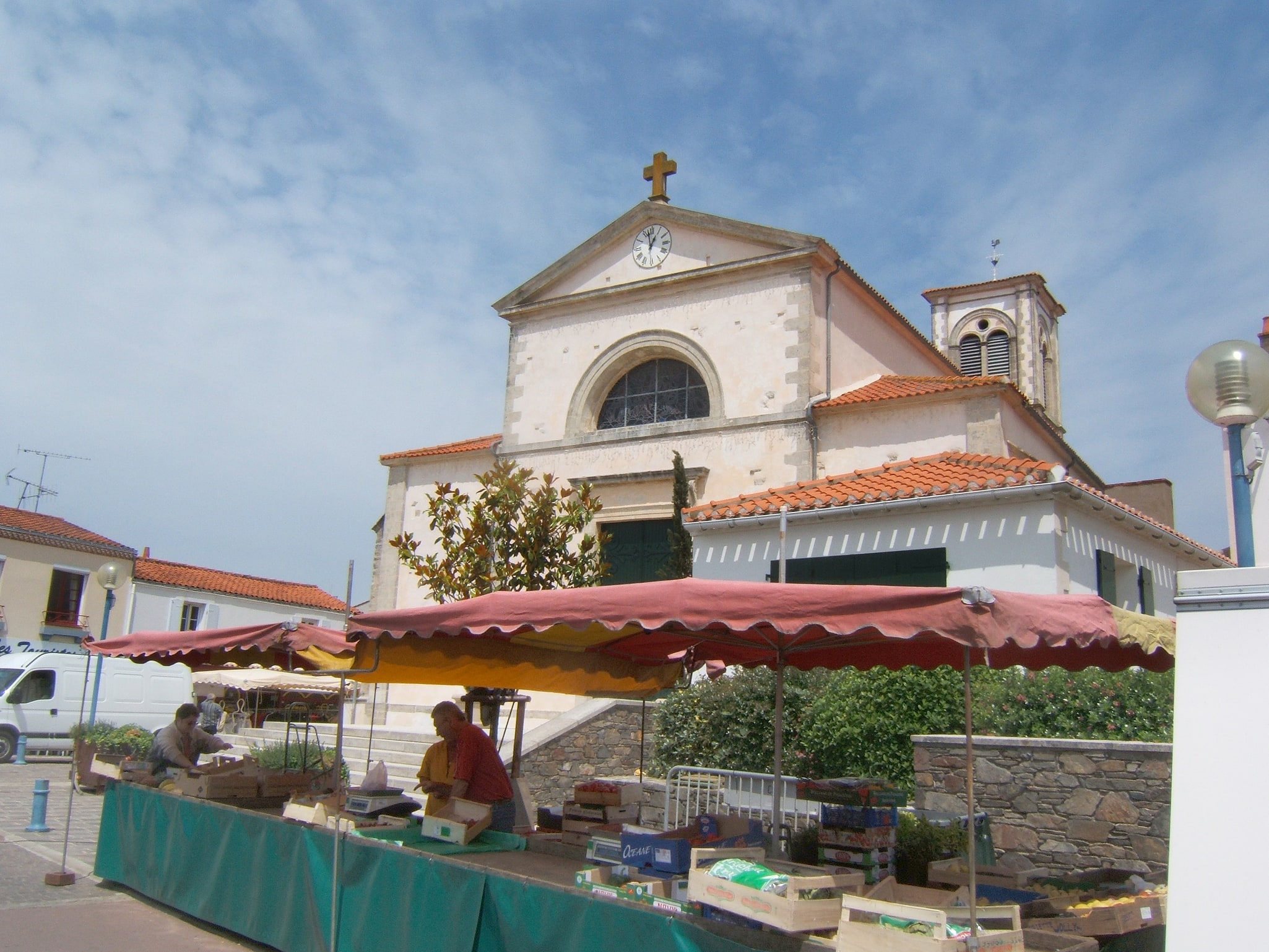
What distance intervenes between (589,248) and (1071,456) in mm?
10456

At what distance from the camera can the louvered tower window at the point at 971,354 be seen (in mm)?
34844

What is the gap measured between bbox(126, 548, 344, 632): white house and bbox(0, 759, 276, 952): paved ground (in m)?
23.7

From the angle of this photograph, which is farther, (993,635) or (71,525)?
(71,525)

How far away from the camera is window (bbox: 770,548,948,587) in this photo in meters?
13.1

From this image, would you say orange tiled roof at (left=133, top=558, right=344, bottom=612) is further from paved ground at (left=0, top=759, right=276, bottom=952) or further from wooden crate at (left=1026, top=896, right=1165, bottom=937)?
wooden crate at (left=1026, top=896, right=1165, bottom=937)

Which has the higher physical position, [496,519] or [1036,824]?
[496,519]

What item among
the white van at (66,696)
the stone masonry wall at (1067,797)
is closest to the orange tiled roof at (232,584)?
the white van at (66,696)

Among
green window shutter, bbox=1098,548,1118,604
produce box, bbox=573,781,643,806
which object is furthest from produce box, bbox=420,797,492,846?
green window shutter, bbox=1098,548,1118,604

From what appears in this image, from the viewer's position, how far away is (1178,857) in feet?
11.4

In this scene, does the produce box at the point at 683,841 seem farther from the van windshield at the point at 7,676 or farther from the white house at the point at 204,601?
the white house at the point at 204,601

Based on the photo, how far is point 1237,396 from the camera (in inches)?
163

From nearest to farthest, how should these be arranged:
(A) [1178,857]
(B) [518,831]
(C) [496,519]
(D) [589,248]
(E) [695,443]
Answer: (A) [1178,857] → (B) [518,831] → (C) [496,519] → (E) [695,443] → (D) [589,248]

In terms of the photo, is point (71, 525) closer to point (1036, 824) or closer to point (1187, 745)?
point (1036, 824)

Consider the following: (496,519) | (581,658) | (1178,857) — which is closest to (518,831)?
(581,658)
